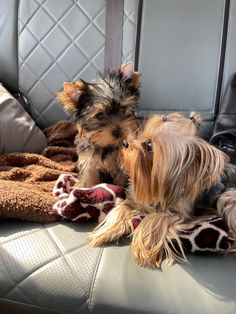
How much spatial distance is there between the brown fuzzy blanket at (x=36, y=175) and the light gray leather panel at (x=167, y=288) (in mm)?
388

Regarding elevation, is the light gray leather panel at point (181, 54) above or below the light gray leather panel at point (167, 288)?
above

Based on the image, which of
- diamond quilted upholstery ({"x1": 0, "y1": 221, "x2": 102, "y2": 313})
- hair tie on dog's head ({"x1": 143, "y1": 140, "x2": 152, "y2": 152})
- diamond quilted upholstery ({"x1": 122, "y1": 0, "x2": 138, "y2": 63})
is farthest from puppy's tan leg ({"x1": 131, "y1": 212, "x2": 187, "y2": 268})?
diamond quilted upholstery ({"x1": 122, "y1": 0, "x2": 138, "y2": 63})

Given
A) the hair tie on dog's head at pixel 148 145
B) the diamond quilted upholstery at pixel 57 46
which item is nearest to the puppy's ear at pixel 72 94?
the diamond quilted upholstery at pixel 57 46

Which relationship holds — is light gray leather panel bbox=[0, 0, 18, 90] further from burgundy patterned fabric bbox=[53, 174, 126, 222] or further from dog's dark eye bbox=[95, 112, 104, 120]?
burgundy patterned fabric bbox=[53, 174, 126, 222]

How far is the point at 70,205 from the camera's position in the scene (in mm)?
1693

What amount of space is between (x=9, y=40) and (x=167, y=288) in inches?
72.2

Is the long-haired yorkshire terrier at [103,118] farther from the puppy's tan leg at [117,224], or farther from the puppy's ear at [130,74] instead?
the puppy's tan leg at [117,224]

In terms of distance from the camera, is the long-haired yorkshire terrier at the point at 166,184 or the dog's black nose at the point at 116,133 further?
the dog's black nose at the point at 116,133

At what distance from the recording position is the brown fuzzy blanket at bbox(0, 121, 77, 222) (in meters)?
1.70

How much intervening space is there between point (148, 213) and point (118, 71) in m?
0.76

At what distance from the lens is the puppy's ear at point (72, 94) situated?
6.59 ft

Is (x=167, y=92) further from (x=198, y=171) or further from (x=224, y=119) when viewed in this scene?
(x=198, y=171)

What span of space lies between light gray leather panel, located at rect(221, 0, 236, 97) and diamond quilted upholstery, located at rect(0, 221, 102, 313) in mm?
1218

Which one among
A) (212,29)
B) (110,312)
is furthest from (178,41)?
(110,312)
